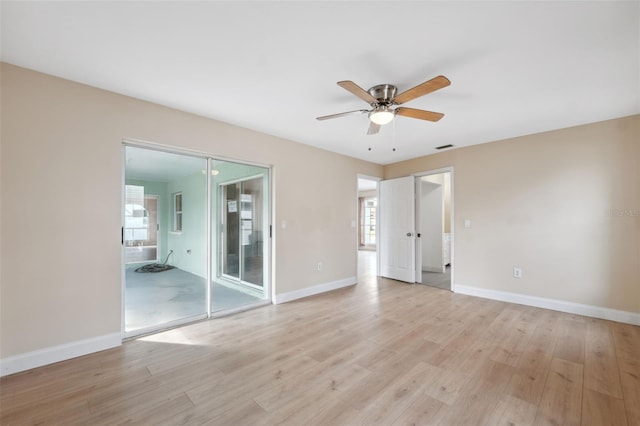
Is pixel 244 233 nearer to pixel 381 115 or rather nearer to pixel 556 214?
pixel 381 115

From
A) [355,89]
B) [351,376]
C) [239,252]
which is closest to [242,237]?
[239,252]

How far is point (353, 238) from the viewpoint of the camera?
5.25m

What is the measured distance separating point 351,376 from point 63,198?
2.99 meters

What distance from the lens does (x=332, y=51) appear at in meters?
1.99

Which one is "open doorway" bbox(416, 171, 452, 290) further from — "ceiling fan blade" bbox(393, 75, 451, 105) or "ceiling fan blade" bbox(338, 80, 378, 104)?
"ceiling fan blade" bbox(338, 80, 378, 104)

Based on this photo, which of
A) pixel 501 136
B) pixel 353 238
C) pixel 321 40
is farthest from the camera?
A: pixel 353 238

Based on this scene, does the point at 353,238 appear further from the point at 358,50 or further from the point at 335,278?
the point at 358,50

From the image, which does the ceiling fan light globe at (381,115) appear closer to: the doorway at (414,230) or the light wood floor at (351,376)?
the light wood floor at (351,376)

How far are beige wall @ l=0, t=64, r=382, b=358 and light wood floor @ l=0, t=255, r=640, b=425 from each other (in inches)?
16.0

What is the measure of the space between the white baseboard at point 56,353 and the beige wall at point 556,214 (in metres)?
4.93

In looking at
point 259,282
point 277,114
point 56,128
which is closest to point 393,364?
point 259,282

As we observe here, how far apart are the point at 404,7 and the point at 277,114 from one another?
1.89 meters

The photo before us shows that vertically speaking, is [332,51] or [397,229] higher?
[332,51]

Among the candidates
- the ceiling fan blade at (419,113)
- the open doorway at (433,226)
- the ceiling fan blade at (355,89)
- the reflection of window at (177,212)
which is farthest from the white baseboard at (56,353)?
the open doorway at (433,226)
